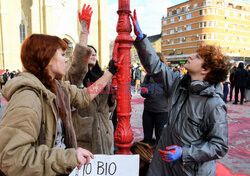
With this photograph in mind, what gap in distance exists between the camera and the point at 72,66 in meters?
2.44

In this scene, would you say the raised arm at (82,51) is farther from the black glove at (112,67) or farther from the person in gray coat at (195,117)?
the person in gray coat at (195,117)

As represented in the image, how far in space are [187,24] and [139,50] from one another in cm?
5815

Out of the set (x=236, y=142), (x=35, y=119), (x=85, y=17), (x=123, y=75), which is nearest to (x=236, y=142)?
(x=236, y=142)

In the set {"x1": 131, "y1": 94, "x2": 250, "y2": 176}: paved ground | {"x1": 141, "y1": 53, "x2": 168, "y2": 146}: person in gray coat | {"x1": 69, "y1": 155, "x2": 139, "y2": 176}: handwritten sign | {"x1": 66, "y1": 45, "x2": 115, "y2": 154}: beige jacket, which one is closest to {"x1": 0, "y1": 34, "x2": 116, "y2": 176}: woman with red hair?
{"x1": 69, "y1": 155, "x2": 139, "y2": 176}: handwritten sign

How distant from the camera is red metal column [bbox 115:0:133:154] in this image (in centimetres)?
177

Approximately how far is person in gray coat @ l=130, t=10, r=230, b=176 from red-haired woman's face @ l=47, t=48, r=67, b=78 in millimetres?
709

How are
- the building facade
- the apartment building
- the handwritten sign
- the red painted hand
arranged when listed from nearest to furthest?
1. the handwritten sign
2. the red painted hand
3. the building facade
4. the apartment building

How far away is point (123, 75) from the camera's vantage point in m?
1.86

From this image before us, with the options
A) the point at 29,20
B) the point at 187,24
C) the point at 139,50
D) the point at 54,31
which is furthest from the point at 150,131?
the point at 187,24

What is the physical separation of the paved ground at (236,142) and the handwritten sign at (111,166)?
7.87 feet

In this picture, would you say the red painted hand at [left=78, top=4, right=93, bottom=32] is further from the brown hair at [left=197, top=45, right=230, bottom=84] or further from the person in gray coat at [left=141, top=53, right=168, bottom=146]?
the person in gray coat at [left=141, top=53, right=168, bottom=146]

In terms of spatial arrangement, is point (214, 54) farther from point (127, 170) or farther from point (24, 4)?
point (24, 4)

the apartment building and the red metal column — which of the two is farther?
the apartment building

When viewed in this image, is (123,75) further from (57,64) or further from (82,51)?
(82,51)
